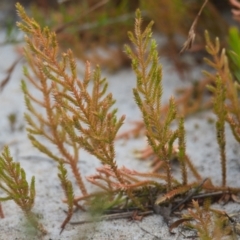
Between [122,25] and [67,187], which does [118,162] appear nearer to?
[67,187]

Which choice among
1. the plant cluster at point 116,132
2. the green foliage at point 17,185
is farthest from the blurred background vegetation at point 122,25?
the green foliage at point 17,185

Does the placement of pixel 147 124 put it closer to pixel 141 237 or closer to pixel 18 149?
pixel 141 237

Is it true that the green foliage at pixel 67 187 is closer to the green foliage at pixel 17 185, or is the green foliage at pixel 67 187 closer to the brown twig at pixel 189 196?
the green foliage at pixel 17 185

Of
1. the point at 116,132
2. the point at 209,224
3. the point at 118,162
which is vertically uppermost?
the point at 116,132

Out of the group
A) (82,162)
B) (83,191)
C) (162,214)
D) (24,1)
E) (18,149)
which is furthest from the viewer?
(24,1)

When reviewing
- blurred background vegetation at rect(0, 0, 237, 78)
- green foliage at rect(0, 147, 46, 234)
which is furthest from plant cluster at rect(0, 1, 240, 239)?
blurred background vegetation at rect(0, 0, 237, 78)

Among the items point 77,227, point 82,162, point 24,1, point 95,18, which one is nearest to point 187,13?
point 95,18

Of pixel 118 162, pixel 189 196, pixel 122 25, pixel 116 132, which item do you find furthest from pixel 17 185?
pixel 122 25
